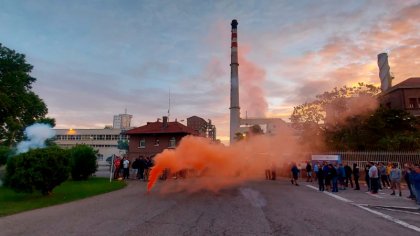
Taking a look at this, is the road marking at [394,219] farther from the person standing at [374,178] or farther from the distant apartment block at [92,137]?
the distant apartment block at [92,137]

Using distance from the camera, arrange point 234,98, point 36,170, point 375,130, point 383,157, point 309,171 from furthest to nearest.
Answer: point 234,98
point 375,130
point 383,157
point 309,171
point 36,170

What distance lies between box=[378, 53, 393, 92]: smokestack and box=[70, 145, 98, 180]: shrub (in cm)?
4605

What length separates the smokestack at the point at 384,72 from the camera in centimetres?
4888

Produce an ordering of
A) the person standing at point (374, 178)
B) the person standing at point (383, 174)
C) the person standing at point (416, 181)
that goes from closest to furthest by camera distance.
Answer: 1. the person standing at point (416, 181)
2. the person standing at point (374, 178)
3. the person standing at point (383, 174)

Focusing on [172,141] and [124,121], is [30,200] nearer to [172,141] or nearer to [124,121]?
[172,141]

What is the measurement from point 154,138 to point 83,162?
1899cm

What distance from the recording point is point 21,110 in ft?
111

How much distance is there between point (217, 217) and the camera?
917cm

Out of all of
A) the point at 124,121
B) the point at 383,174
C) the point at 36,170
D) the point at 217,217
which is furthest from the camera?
the point at 124,121

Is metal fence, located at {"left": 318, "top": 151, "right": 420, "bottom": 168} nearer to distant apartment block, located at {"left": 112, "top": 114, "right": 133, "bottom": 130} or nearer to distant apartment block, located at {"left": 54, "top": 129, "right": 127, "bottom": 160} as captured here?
distant apartment block, located at {"left": 54, "top": 129, "right": 127, "bottom": 160}

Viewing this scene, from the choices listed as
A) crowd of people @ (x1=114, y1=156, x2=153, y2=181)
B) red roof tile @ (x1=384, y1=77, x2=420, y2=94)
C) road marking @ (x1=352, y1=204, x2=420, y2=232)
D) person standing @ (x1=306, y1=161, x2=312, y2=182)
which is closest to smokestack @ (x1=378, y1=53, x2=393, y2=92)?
red roof tile @ (x1=384, y1=77, x2=420, y2=94)

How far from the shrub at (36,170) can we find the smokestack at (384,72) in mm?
50240

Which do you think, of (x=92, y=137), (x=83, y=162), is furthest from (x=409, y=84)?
(x=92, y=137)

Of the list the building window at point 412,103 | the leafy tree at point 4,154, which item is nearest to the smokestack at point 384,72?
the building window at point 412,103
